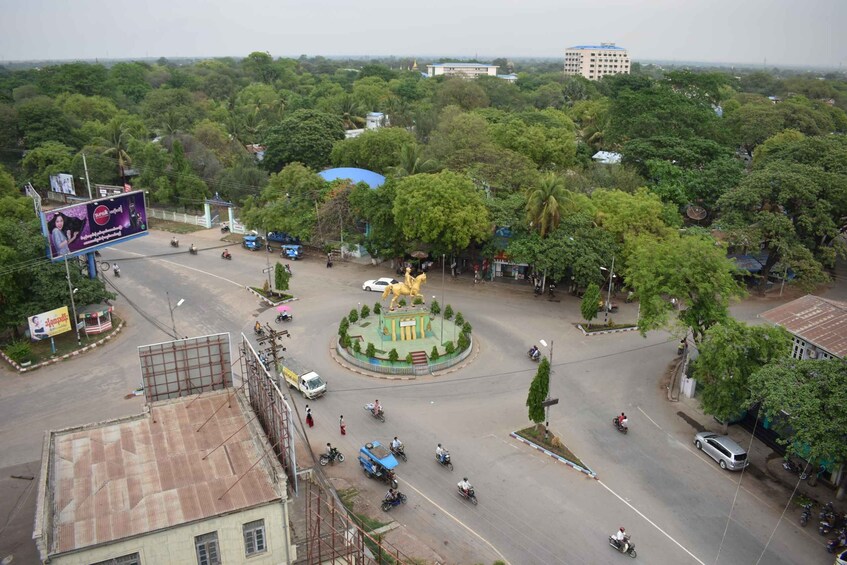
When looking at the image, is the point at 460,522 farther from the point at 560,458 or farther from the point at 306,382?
the point at 306,382

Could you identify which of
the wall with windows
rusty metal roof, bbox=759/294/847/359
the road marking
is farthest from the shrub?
the wall with windows

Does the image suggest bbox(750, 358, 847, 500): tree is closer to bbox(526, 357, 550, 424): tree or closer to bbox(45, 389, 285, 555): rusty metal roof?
bbox(526, 357, 550, 424): tree

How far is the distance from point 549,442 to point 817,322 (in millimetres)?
13153

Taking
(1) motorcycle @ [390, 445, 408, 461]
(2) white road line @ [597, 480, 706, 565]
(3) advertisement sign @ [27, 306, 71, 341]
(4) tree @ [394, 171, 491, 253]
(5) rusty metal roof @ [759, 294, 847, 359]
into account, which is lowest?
(2) white road line @ [597, 480, 706, 565]

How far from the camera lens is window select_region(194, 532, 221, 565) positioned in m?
15.6

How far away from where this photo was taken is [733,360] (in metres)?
22.9

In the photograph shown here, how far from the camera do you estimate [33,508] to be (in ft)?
67.6

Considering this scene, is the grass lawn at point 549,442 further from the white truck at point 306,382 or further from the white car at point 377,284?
the white car at point 377,284

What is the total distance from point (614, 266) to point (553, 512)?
20.0m

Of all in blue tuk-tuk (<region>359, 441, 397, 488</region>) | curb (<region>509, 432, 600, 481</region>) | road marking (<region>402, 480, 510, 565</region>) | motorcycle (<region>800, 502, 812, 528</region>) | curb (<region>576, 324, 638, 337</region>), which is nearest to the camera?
road marking (<region>402, 480, 510, 565</region>)

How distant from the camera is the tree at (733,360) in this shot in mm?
23078

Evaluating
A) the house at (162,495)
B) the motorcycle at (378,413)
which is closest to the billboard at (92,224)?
the house at (162,495)

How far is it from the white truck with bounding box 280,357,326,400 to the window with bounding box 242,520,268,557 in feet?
35.3

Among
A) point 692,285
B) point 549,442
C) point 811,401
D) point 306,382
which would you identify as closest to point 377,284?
point 306,382
